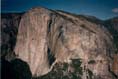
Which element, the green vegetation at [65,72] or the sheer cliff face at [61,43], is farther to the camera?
the sheer cliff face at [61,43]

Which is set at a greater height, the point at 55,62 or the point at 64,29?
the point at 64,29

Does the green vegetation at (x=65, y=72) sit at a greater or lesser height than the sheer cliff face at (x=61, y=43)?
lesser

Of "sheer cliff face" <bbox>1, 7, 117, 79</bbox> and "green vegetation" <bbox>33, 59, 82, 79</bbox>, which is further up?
"sheer cliff face" <bbox>1, 7, 117, 79</bbox>

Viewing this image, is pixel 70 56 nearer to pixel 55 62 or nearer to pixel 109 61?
pixel 55 62

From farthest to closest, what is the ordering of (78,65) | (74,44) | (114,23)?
(114,23) → (74,44) → (78,65)

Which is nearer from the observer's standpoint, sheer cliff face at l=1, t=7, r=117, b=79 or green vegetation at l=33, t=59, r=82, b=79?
green vegetation at l=33, t=59, r=82, b=79

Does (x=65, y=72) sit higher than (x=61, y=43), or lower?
lower

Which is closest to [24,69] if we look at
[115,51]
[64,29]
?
[64,29]

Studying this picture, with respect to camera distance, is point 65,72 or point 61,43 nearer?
point 65,72
